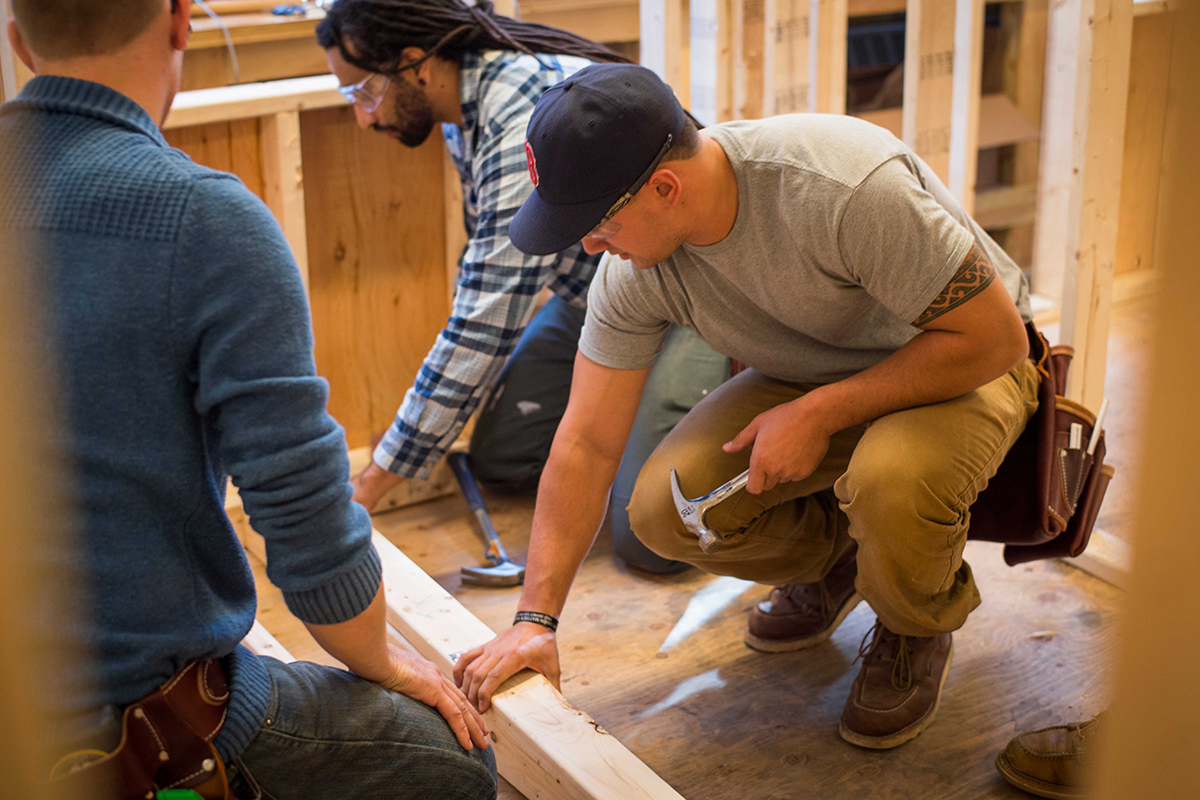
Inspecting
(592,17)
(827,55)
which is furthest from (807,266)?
(592,17)

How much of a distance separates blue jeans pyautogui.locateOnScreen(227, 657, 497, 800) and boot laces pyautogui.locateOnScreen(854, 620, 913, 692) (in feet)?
2.42

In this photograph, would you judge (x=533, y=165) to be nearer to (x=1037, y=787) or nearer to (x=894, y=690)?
(x=894, y=690)

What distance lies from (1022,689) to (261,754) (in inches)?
50.2

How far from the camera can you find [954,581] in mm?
1719

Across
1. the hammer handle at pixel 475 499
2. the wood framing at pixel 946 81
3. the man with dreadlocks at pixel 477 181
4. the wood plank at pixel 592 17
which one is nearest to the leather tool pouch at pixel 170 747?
the man with dreadlocks at pixel 477 181

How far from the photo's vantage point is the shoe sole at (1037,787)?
5.11 feet

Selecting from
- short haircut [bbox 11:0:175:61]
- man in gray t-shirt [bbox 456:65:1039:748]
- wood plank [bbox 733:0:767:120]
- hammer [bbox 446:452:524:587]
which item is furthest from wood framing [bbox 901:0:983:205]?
short haircut [bbox 11:0:175:61]

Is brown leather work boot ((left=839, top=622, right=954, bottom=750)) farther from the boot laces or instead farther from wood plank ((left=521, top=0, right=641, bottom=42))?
wood plank ((left=521, top=0, right=641, bottom=42))

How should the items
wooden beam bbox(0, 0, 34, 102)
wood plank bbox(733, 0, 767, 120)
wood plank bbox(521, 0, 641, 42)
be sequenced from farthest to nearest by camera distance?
wood plank bbox(521, 0, 641, 42)
wood plank bbox(733, 0, 767, 120)
wooden beam bbox(0, 0, 34, 102)

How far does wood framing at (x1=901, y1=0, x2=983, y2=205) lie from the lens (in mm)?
2398

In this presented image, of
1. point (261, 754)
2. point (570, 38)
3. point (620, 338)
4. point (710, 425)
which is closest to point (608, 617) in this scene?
point (710, 425)

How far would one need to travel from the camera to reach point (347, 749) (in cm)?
121

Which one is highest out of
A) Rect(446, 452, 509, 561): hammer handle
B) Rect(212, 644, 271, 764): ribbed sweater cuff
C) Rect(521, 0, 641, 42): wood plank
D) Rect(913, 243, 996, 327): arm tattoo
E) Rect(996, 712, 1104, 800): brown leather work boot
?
Rect(521, 0, 641, 42): wood plank

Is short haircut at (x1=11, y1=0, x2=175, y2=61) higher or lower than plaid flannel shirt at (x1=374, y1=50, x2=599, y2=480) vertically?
higher
